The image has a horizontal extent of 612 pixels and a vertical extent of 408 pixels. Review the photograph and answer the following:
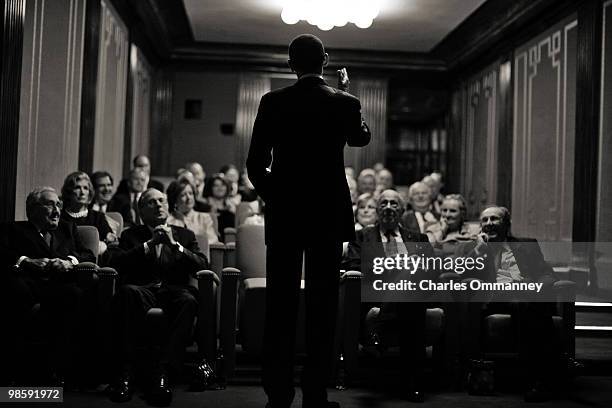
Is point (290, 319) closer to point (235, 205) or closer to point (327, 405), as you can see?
point (327, 405)

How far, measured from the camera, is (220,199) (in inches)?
278

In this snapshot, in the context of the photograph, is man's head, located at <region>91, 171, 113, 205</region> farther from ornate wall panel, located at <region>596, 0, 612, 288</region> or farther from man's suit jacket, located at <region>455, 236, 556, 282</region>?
ornate wall panel, located at <region>596, 0, 612, 288</region>

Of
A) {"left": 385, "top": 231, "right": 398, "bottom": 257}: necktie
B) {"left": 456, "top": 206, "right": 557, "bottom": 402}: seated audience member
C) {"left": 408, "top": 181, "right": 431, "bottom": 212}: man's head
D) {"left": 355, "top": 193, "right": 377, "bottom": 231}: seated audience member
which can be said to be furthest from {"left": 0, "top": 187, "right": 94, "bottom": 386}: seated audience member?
{"left": 408, "top": 181, "right": 431, "bottom": 212}: man's head

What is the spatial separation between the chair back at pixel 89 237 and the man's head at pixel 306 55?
197cm

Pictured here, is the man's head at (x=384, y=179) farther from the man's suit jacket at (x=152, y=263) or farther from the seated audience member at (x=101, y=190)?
the man's suit jacket at (x=152, y=263)

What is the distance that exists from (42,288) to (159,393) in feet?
2.80

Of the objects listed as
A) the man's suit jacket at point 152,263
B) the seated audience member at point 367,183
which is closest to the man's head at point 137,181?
the seated audience member at point 367,183

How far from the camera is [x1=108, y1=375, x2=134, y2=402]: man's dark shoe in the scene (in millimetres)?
3500

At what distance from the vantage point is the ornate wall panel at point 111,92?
7379mm

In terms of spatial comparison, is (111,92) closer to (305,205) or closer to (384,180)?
(384,180)

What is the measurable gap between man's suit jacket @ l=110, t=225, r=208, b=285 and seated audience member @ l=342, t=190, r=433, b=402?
0.89 metres

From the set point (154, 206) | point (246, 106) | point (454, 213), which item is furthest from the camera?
point (246, 106)

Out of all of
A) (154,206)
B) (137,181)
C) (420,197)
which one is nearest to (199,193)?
(137,181)

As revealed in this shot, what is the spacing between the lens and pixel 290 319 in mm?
2873
